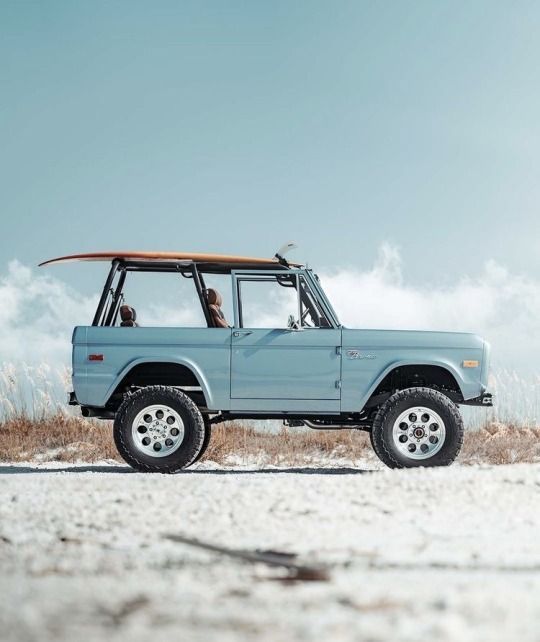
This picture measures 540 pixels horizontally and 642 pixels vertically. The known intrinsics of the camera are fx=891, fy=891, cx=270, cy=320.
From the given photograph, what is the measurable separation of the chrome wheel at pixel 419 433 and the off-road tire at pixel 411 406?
0.04 meters

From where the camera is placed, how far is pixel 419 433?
9867 mm

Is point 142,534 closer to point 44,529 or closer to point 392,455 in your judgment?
point 44,529

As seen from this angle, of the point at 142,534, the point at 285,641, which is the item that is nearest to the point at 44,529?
the point at 142,534

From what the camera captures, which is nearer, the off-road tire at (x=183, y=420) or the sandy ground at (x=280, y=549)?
the sandy ground at (x=280, y=549)

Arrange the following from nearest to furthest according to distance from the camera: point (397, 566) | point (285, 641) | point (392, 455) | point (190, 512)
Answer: point (285, 641) → point (397, 566) → point (190, 512) → point (392, 455)

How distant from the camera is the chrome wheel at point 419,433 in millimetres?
9781

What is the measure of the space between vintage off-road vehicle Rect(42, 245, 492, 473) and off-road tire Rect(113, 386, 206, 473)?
0.01 m

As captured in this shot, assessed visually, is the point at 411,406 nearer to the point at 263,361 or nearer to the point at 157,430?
the point at 263,361

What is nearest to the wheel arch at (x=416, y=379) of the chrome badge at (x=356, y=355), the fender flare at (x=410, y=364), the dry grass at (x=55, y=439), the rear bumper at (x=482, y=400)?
the fender flare at (x=410, y=364)

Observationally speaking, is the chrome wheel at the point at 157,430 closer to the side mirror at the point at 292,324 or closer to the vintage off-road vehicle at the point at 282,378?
the vintage off-road vehicle at the point at 282,378

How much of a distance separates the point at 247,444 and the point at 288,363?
3.76 meters

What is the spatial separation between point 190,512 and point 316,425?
4.49m

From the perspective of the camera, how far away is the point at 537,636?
3.32 meters

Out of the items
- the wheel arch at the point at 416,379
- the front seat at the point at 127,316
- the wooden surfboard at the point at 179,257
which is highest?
the wooden surfboard at the point at 179,257
